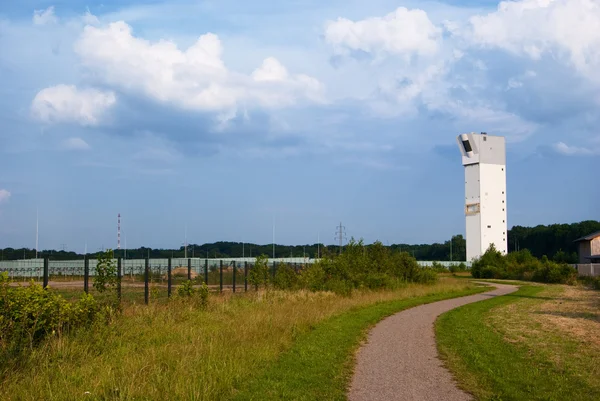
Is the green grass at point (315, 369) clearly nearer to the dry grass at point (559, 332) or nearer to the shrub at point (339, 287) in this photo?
the dry grass at point (559, 332)

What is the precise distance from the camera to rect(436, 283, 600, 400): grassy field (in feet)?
31.8

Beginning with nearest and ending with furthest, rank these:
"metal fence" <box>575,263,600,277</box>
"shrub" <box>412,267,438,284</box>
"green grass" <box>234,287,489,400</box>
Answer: "green grass" <box>234,287,489,400</box> < "shrub" <box>412,267,438,284</box> < "metal fence" <box>575,263,600,277</box>

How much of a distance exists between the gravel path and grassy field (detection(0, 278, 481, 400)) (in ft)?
1.51

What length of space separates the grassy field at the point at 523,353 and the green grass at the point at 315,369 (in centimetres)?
218

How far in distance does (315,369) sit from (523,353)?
17.7 ft

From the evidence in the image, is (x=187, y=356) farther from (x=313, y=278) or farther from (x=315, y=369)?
(x=313, y=278)

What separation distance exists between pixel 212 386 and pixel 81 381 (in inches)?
79.7

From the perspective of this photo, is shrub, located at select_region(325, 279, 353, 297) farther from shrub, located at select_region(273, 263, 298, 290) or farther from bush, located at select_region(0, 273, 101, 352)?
bush, located at select_region(0, 273, 101, 352)

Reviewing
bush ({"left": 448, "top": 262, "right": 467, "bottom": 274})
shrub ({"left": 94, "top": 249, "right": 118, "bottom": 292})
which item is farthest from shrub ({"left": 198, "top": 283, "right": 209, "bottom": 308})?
bush ({"left": 448, "top": 262, "right": 467, "bottom": 274})

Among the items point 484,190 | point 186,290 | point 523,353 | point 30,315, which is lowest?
point 523,353

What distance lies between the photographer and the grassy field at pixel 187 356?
→ 8.63 meters

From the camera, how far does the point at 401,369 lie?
11359 mm

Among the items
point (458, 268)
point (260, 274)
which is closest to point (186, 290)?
point (260, 274)

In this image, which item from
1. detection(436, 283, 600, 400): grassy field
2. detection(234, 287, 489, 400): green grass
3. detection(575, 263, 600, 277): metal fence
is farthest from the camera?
detection(575, 263, 600, 277): metal fence
